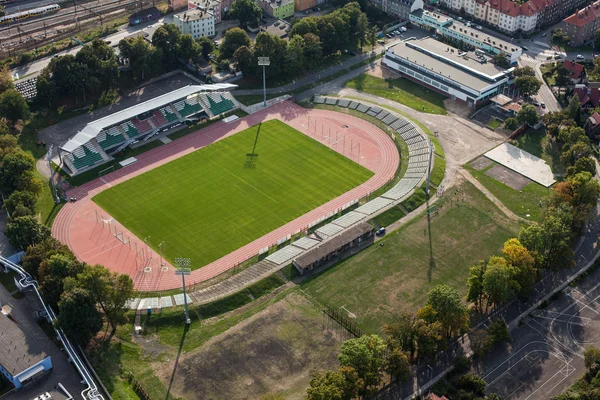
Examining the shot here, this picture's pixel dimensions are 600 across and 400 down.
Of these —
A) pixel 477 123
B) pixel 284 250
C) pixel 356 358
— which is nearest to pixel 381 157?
pixel 477 123

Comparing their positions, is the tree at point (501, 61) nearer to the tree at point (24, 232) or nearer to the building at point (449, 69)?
the building at point (449, 69)

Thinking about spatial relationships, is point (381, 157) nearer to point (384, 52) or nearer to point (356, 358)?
point (384, 52)

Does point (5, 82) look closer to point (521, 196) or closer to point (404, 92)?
point (404, 92)

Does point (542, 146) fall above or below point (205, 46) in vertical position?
below

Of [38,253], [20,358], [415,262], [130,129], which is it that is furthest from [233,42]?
[20,358]

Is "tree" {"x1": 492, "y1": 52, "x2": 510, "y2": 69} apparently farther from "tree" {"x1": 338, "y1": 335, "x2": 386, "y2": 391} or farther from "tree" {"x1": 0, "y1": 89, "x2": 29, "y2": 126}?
"tree" {"x1": 0, "y1": 89, "x2": 29, "y2": 126}
